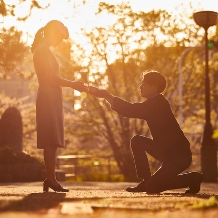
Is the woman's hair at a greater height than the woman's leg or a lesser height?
greater

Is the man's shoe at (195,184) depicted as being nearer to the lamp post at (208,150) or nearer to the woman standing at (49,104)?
the woman standing at (49,104)

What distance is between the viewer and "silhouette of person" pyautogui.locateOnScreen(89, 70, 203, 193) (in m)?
7.88

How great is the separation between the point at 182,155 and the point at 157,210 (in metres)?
2.91

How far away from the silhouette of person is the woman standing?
2.32 feet

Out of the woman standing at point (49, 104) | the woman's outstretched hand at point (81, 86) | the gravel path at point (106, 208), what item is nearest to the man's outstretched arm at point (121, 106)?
the woman's outstretched hand at point (81, 86)

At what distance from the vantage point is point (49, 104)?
332 inches

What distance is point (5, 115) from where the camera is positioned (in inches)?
917

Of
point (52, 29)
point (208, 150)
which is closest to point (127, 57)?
point (208, 150)

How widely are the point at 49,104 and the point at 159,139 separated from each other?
1355mm

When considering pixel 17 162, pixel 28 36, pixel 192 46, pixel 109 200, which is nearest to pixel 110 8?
pixel 192 46

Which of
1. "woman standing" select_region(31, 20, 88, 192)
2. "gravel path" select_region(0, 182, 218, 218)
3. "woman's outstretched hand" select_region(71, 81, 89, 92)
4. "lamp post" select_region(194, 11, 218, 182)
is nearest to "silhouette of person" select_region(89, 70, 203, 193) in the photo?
"woman's outstretched hand" select_region(71, 81, 89, 92)

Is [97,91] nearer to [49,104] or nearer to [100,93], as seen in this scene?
[100,93]

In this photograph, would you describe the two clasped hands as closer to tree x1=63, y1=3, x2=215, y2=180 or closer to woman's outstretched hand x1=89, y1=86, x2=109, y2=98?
woman's outstretched hand x1=89, y1=86, x2=109, y2=98

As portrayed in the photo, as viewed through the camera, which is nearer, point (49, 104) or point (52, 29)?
point (49, 104)
